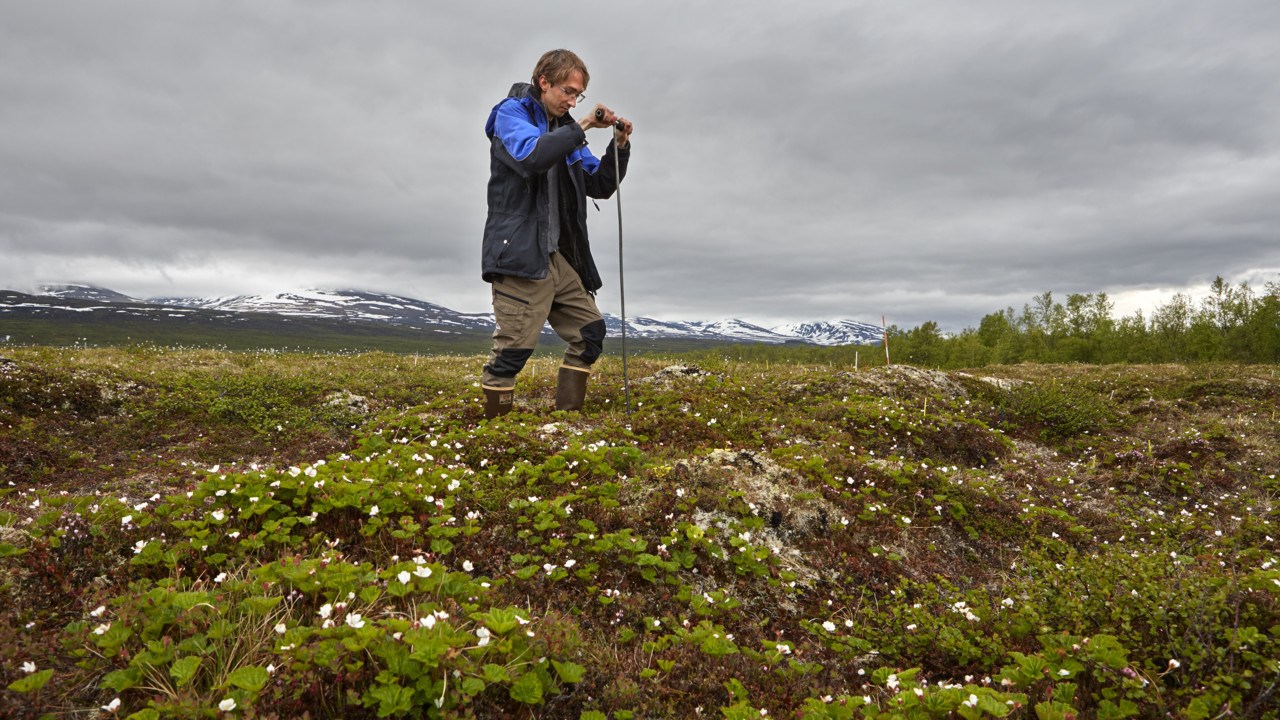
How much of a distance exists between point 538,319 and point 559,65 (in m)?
3.49

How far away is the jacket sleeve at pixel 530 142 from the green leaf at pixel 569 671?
5.74m

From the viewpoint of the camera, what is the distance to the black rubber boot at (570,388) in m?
9.45

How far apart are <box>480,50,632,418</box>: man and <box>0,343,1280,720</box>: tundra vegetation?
139 centimetres

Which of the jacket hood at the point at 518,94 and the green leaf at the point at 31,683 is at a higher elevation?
the jacket hood at the point at 518,94

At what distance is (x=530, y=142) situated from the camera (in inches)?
277

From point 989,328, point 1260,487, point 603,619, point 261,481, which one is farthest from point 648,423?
point 989,328

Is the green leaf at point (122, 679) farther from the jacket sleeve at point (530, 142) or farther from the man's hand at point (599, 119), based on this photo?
the man's hand at point (599, 119)

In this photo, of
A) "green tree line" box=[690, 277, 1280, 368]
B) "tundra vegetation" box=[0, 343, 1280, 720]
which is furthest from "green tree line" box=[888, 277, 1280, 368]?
"tundra vegetation" box=[0, 343, 1280, 720]

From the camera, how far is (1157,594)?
384 centimetres

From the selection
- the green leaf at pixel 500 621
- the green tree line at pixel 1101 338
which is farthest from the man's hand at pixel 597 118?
the green tree line at pixel 1101 338

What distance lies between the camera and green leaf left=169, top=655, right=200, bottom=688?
2.47 metres

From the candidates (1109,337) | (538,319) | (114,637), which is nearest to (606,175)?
(538,319)

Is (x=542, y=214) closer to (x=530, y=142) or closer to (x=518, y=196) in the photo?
(x=518, y=196)

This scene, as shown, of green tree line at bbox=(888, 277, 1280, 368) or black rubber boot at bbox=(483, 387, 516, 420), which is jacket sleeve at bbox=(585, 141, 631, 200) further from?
green tree line at bbox=(888, 277, 1280, 368)
